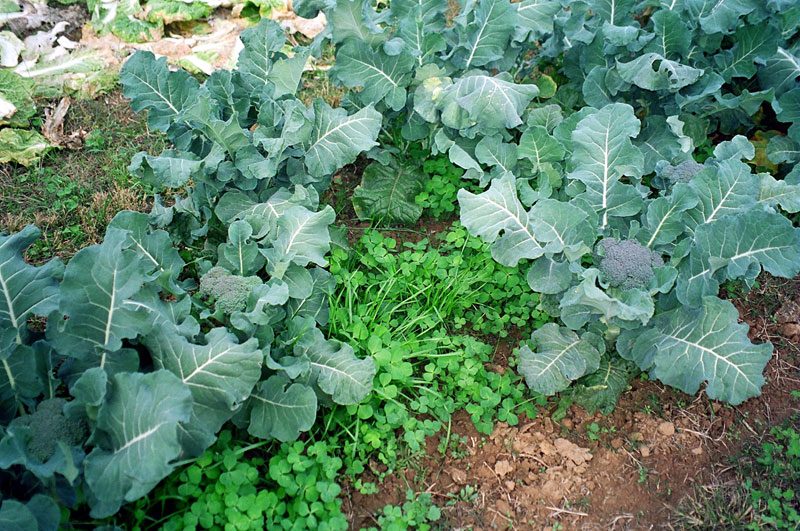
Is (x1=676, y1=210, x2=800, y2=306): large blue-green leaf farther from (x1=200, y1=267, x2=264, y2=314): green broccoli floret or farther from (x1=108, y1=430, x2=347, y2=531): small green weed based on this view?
(x1=200, y1=267, x2=264, y2=314): green broccoli floret

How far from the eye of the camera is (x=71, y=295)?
2090mm

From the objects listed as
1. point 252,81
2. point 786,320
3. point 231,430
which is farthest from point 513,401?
point 252,81

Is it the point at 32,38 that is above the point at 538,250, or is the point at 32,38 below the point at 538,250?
above

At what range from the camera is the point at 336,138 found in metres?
2.97

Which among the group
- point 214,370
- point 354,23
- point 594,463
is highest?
point 354,23

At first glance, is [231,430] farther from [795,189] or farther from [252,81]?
[795,189]

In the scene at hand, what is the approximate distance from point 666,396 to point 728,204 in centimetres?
87

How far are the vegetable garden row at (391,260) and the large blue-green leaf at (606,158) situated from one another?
0.03 feet

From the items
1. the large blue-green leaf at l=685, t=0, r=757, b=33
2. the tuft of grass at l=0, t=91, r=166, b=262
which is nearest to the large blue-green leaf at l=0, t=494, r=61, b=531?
the tuft of grass at l=0, t=91, r=166, b=262

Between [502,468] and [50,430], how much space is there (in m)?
1.63

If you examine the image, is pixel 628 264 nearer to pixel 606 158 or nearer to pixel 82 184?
pixel 606 158

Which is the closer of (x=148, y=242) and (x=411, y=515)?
(x=411, y=515)

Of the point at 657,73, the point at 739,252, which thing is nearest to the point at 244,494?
the point at 739,252

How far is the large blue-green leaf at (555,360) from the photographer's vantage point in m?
2.52
